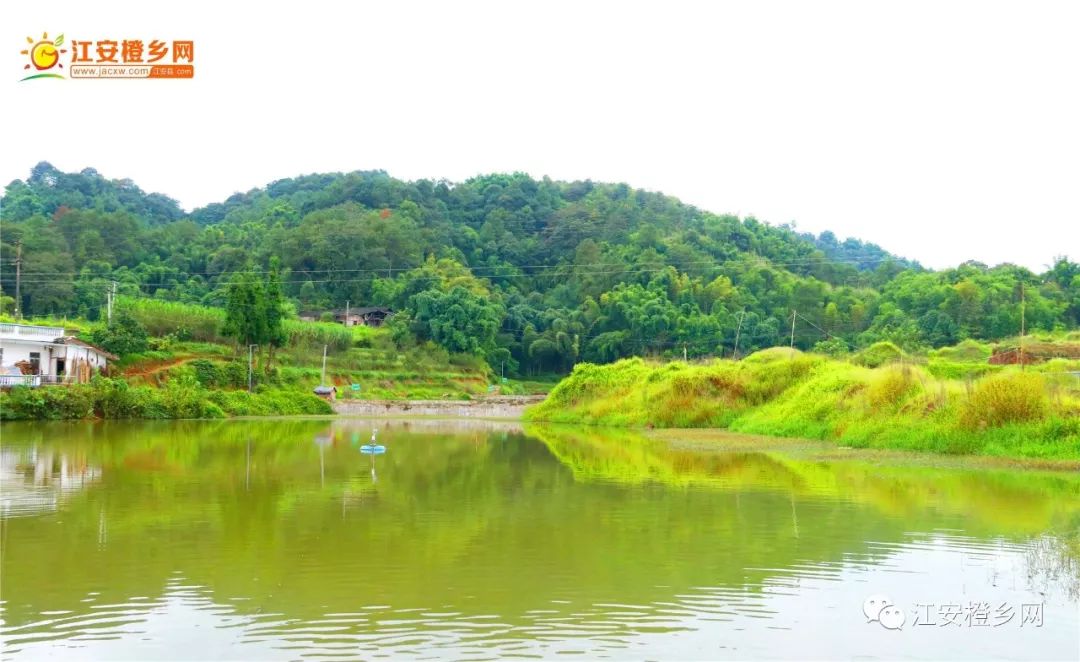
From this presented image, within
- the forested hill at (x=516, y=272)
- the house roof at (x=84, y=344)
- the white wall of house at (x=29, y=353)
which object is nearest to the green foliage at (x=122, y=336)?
the house roof at (x=84, y=344)

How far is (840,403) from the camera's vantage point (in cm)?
2609

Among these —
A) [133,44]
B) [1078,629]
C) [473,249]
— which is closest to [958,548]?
[1078,629]

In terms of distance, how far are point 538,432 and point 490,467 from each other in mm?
14759

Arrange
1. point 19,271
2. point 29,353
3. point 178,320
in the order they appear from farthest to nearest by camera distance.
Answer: point 19,271
point 178,320
point 29,353

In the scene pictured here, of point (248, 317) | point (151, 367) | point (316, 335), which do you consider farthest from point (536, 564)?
point (316, 335)

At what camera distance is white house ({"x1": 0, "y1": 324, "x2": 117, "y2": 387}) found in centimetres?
3675

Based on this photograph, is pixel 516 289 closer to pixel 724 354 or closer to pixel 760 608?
pixel 724 354

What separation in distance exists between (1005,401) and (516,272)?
2768 inches

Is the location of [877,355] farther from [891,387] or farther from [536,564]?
[536,564]

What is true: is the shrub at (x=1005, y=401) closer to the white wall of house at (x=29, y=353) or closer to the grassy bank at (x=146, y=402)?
the grassy bank at (x=146, y=402)

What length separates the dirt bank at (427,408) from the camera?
1866 inches

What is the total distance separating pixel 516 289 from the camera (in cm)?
8438

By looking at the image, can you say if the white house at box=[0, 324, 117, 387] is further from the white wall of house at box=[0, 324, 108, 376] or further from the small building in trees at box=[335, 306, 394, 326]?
the small building in trees at box=[335, 306, 394, 326]

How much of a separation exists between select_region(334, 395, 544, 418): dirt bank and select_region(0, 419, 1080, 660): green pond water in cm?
2956
